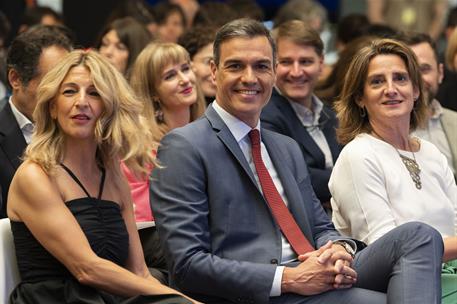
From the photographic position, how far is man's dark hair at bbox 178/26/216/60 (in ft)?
21.9

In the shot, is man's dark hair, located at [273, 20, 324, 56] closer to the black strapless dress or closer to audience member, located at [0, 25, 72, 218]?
audience member, located at [0, 25, 72, 218]

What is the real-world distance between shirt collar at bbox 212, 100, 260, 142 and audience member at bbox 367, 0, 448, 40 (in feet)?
22.5

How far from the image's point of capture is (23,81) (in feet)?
17.9

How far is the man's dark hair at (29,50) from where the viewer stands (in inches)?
215

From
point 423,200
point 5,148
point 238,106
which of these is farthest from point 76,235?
point 423,200

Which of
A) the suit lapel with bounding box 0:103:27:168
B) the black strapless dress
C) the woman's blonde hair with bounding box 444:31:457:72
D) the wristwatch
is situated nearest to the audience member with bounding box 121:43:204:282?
the suit lapel with bounding box 0:103:27:168

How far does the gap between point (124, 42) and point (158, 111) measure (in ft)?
5.55

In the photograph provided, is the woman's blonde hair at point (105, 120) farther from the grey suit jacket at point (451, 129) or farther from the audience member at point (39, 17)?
the audience member at point (39, 17)

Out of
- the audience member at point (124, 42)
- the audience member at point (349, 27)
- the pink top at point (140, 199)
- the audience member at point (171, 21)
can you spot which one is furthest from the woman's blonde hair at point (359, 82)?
the audience member at point (171, 21)

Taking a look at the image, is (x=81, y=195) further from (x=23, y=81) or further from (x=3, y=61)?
(x=3, y=61)

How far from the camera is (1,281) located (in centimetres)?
412

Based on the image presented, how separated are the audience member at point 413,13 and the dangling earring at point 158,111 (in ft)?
18.3

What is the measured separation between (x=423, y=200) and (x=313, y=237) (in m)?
0.58

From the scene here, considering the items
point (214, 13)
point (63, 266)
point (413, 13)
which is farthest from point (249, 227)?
point (413, 13)
